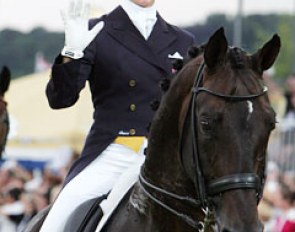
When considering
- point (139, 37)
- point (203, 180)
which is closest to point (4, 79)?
point (139, 37)

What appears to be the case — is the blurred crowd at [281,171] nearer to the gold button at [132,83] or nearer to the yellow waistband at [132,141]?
the yellow waistband at [132,141]

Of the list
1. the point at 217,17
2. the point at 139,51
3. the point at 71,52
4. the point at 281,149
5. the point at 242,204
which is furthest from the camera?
the point at 217,17

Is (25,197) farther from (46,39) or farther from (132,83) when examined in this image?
(132,83)

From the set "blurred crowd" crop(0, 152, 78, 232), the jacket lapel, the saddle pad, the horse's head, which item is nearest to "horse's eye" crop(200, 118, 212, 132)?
the horse's head

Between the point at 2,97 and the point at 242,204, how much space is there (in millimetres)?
5309

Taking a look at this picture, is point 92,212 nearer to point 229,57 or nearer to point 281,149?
point 229,57

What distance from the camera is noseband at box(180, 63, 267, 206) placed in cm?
514

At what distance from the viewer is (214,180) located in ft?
17.2

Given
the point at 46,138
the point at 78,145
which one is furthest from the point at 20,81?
the point at 78,145

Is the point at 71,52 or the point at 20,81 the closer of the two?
the point at 71,52

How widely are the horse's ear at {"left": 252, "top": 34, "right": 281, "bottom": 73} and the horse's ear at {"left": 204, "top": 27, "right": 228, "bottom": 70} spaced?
0.67ft

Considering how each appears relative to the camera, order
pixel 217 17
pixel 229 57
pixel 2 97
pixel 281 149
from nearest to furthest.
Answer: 1. pixel 229 57
2. pixel 2 97
3. pixel 281 149
4. pixel 217 17

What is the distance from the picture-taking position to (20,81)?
2231cm

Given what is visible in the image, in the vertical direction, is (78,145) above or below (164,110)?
below
